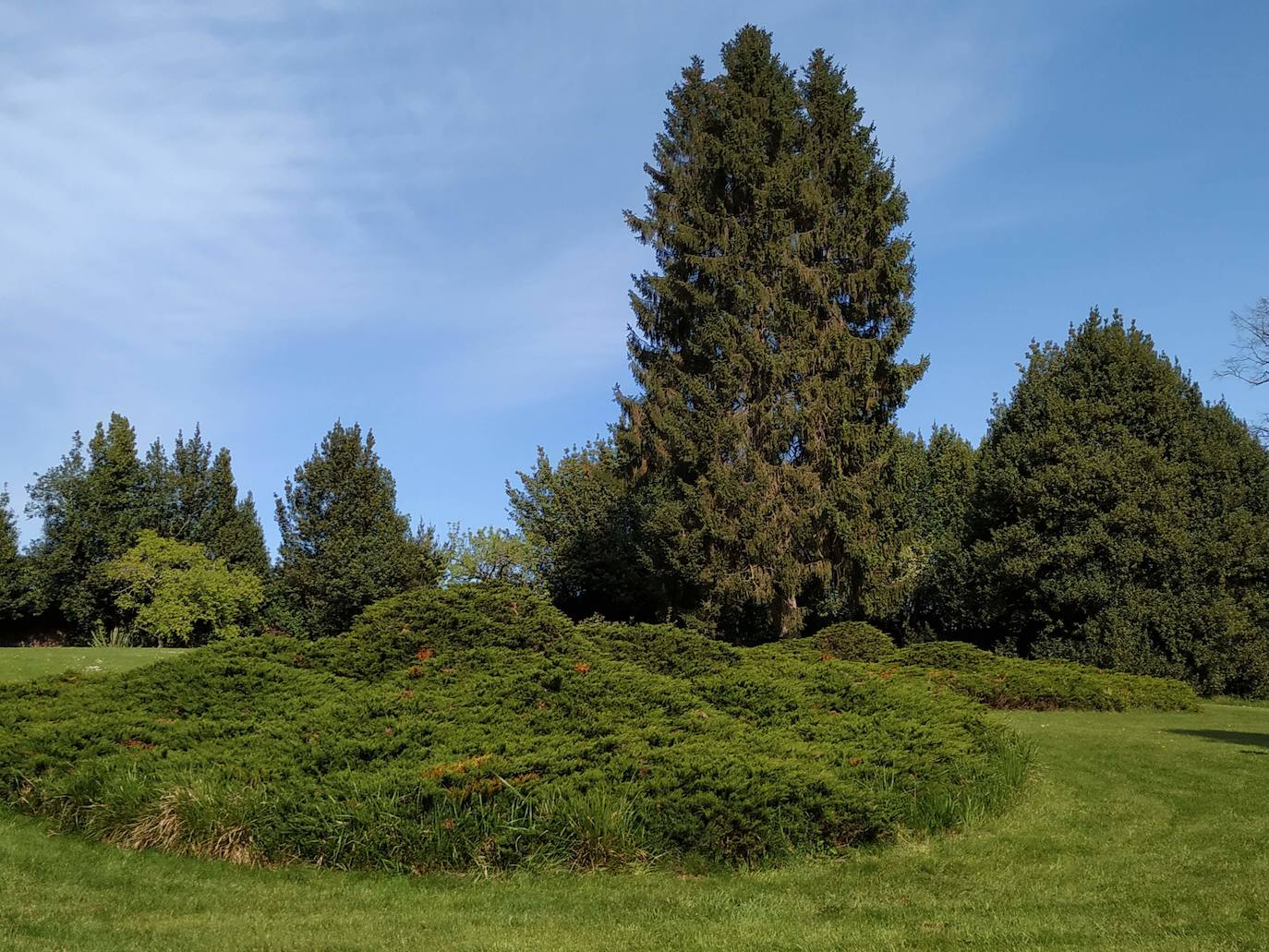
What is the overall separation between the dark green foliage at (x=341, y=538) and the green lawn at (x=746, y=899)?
3027cm

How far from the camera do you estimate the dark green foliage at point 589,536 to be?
3234 centimetres

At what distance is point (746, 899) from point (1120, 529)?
764 inches

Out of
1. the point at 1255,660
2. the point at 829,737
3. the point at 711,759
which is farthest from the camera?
the point at 1255,660

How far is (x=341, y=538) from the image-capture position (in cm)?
3625

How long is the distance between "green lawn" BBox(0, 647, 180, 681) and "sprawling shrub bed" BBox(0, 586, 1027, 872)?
9493mm

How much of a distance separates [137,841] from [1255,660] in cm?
2339

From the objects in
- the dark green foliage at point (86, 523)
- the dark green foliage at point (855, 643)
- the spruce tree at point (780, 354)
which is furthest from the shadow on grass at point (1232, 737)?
the dark green foliage at point (86, 523)

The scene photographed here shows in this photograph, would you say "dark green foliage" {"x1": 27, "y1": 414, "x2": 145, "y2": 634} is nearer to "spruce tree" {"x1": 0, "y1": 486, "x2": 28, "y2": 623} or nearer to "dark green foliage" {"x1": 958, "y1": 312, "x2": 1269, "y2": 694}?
"spruce tree" {"x1": 0, "y1": 486, "x2": 28, "y2": 623}

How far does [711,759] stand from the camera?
6867 mm

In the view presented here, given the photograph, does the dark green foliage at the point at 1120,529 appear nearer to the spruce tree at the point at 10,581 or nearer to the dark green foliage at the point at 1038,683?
the dark green foliage at the point at 1038,683

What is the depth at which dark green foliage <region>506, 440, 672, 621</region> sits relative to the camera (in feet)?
106

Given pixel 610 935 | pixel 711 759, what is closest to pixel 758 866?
pixel 711 759

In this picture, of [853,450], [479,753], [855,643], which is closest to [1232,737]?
[855,643]

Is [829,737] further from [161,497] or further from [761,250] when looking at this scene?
[161,497]
